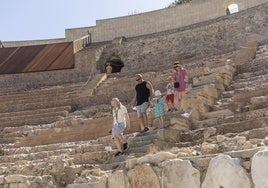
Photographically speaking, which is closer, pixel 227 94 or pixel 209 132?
pixel 209 132

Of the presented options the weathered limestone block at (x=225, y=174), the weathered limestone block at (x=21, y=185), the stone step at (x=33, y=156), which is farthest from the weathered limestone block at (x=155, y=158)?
the stone step at (x=33, y=156)

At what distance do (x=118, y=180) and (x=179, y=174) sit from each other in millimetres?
1088

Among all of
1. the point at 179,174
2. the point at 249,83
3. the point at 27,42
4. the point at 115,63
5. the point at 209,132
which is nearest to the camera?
the point at 179,174

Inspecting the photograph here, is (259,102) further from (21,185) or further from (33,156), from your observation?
(33,156)

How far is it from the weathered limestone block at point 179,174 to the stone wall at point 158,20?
25095mm

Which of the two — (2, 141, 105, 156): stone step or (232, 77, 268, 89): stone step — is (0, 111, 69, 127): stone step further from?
(232, 77, 268, 89): stone step

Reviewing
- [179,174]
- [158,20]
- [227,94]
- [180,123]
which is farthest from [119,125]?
[158,20]

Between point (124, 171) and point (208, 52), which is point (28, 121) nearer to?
point (124, 171)

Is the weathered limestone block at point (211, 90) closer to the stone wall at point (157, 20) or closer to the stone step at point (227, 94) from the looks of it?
the stone step at point (227, 94)

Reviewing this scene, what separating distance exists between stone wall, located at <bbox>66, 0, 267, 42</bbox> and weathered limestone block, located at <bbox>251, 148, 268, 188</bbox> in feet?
84.1

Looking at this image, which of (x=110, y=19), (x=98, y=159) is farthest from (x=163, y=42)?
(x=98, y=159)

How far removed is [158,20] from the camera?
31750 millimetres

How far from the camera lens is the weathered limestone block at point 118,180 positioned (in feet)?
21.1

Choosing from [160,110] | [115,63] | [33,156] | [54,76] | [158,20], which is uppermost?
[158,20]
